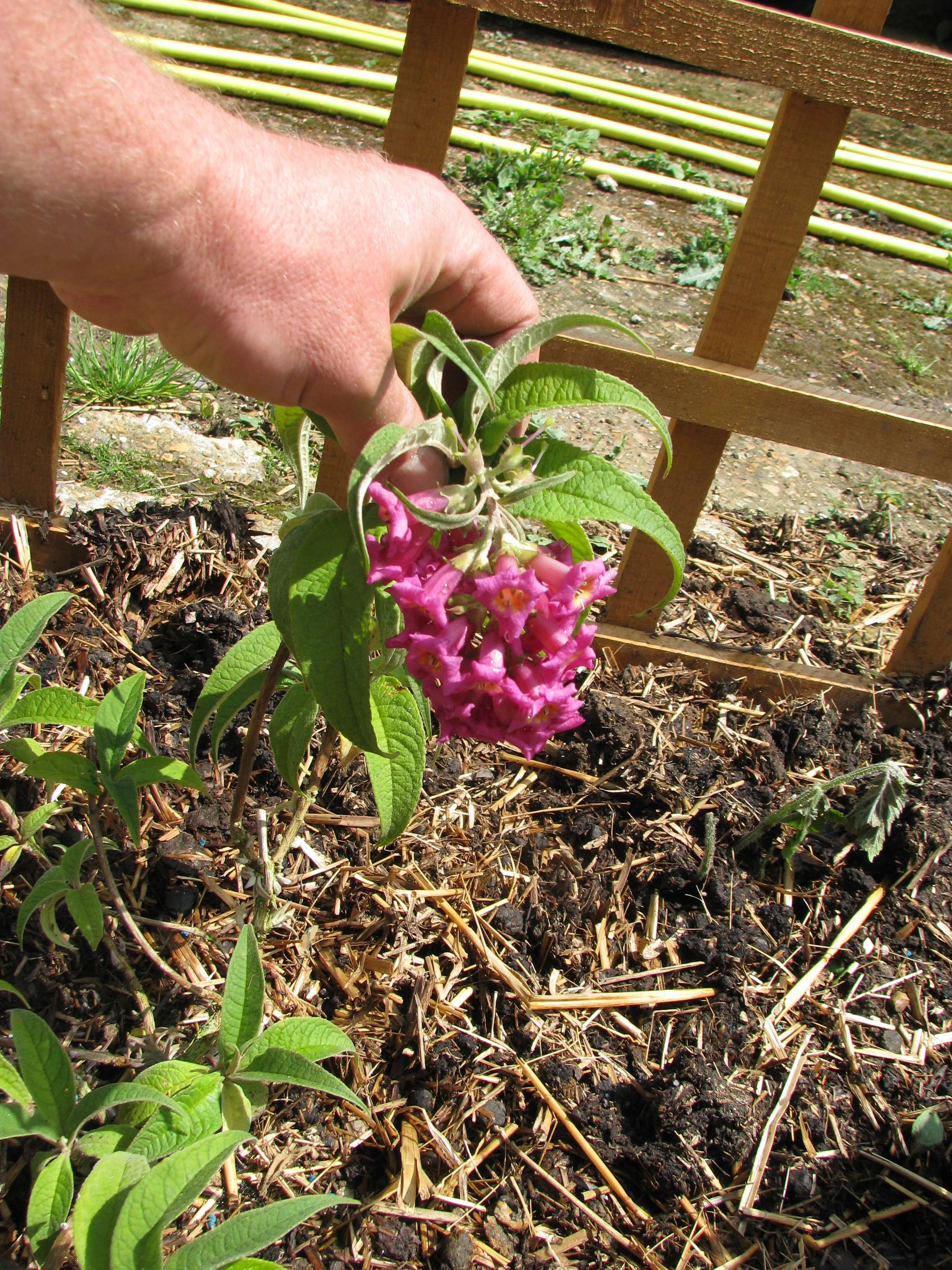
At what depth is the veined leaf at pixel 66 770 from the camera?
1652 mm

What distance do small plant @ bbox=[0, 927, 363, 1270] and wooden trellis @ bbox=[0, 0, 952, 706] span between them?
139 centimetres

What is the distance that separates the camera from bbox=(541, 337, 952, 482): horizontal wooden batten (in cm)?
242

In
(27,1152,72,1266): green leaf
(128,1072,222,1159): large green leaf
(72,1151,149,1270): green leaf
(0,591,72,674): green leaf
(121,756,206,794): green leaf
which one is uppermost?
(0,591,72,674): green leaf

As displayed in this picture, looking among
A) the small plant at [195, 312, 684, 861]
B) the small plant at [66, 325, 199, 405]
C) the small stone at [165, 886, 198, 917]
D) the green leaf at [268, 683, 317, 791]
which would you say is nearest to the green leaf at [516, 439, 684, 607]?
the small plant at [195, 312, 684, 861]

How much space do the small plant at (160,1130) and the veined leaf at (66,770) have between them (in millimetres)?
381

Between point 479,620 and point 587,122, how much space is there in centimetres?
569

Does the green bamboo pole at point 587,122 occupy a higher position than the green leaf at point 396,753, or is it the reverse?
the green bamboo pole at point 587,122

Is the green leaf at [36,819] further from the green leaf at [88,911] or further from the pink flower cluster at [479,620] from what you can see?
the pink flower cluster at [479,620]

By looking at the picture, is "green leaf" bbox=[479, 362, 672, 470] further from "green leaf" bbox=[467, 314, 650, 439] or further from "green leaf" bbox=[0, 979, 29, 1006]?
"green leaf" bbox=[0, 979, 29, 1006]

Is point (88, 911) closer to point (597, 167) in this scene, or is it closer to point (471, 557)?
point (471, 557)

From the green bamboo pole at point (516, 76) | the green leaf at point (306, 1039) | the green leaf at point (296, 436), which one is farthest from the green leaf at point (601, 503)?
the green bamboo pole at point (516, 76)

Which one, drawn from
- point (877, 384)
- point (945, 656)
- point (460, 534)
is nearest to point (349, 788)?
point (460, 534)

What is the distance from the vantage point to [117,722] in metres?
1.69

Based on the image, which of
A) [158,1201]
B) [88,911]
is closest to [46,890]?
[88,911]
